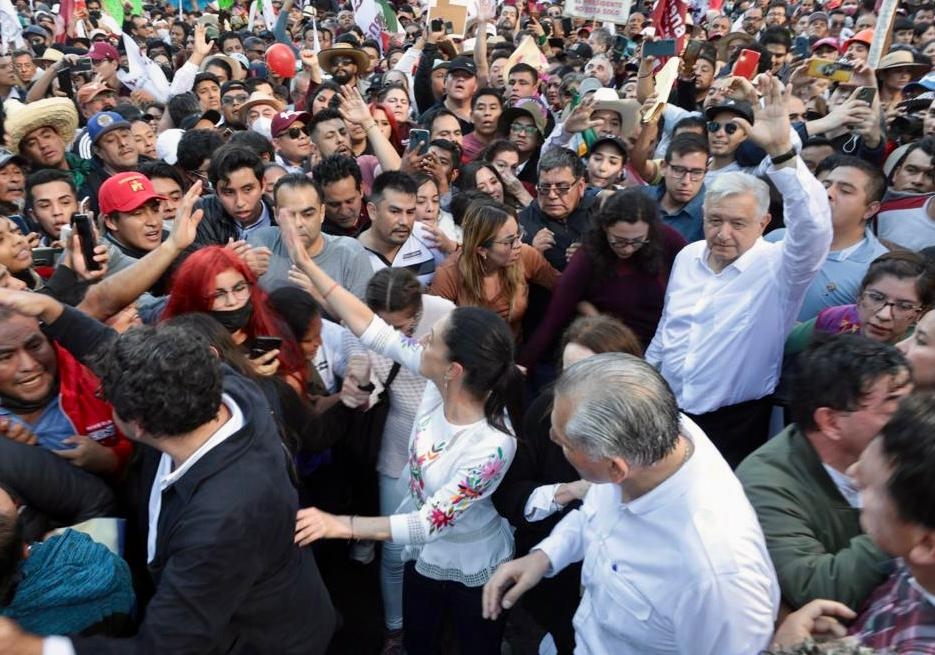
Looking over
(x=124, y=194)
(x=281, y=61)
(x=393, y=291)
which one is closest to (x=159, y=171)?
(x=124, y=194)

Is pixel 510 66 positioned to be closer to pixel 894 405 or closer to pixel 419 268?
pixel 419 268

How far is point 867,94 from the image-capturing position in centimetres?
450

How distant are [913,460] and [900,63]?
19.9ft

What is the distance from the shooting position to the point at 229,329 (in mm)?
2635

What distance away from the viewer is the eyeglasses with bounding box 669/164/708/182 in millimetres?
4090

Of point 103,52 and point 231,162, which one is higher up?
point 231,162

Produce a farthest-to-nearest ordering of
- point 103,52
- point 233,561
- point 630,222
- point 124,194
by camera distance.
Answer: point 103,52 < point 124,194 < point 630,222 < point 233,561

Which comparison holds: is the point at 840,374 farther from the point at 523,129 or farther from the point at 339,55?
the point at 339,55

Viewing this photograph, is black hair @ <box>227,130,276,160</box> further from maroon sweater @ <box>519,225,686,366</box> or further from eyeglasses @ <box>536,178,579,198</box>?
maroon sweater @ <box>519,225,686,366</box>

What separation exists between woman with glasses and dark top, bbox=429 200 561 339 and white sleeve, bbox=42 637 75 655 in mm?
2092

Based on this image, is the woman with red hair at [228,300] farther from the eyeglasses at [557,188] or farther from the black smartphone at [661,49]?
the black smartphone at [661,49]

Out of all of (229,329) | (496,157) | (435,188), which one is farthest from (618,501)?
(496,157)

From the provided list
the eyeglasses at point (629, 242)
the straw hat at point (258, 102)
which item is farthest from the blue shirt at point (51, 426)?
the straw hat at point (258, 102)

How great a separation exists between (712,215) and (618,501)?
1.67 metres
